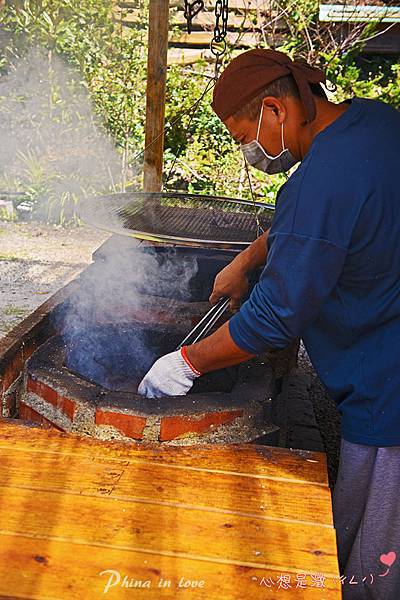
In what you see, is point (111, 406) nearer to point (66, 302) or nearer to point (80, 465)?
point (80, 465)

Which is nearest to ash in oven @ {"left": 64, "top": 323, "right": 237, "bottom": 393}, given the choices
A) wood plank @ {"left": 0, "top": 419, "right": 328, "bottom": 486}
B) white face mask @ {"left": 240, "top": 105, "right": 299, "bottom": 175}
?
wood plank @ {"left": 0, "top": 419, "right": 328, "bottom": 486}

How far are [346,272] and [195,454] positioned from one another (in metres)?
0.74

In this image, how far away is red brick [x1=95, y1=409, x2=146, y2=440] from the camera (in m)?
2.25

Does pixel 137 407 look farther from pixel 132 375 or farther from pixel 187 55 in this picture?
pixel 187 55

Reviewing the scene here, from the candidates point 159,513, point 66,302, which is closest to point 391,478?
point 159,513

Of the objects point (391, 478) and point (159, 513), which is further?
point (391, 478)

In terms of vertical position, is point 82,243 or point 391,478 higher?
point 391,478

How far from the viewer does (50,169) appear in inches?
376

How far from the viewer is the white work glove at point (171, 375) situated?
2264 millimetres

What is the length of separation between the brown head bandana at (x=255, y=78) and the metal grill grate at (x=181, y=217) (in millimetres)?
846

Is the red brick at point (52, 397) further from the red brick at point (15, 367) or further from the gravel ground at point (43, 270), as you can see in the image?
the gravel ground at point (43, 270)

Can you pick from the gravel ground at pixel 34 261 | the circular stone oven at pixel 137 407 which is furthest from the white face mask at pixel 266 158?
the gravel ground at pixel 34 261

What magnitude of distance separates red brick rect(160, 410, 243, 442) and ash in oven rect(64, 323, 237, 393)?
26.9 inches

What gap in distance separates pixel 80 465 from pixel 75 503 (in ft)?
0.61
